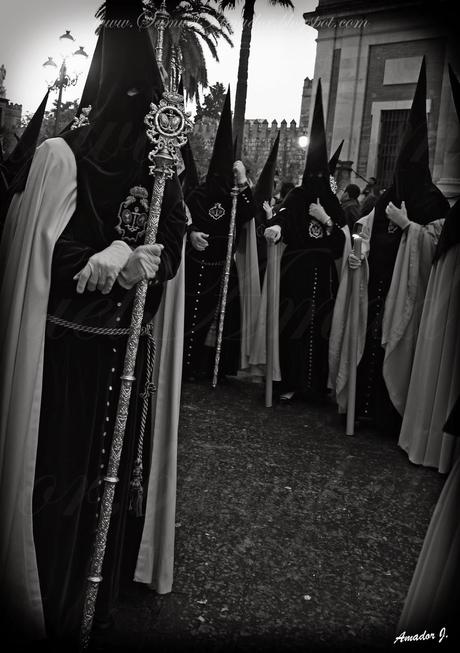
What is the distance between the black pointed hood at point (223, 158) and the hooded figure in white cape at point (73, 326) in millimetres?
4518

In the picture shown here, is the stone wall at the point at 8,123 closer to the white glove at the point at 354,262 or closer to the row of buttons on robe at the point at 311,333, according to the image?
the white glove at the point at 354,262

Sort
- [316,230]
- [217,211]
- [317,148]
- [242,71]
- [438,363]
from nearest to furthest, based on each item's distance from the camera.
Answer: [438,363], [317,148], [316,230], [217,211], [242,71]

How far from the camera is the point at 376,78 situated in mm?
15195

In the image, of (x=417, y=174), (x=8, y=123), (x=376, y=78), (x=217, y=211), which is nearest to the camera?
(x=417, y=174)

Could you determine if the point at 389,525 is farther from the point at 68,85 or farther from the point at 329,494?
the point at 68,85

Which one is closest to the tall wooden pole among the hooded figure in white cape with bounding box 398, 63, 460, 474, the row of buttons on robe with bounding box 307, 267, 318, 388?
the row of buttons on robe with bounding box 307, 267, 318, 388

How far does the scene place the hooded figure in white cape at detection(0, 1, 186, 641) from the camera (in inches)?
79.6

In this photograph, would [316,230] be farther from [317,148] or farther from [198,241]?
[198,241]

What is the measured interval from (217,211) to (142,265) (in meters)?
5.01

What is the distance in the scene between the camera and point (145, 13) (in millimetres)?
2105

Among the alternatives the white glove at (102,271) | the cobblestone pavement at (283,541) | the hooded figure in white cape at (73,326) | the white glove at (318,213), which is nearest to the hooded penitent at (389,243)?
the cobblestone pavement at (283,541)

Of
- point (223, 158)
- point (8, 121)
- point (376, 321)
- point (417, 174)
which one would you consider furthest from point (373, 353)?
point (8, 121)

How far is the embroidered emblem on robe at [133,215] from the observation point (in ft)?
7.28

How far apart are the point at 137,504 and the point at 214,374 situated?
4206 millimetres
